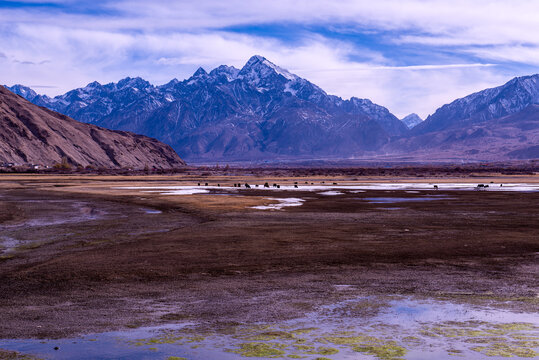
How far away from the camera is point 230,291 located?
15.5m

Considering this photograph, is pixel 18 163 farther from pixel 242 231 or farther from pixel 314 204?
pixel 242 231

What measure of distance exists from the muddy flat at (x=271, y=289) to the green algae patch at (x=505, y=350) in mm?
39

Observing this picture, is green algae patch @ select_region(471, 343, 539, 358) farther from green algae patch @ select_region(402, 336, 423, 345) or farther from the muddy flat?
green algae patch @ select_region(402, 336, 423, 345)

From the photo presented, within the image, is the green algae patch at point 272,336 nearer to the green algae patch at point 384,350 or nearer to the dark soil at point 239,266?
the dark soil at point 239,266

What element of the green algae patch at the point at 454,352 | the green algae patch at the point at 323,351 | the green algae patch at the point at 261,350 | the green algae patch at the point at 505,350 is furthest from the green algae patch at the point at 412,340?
the green algae patch at the point at 261,350

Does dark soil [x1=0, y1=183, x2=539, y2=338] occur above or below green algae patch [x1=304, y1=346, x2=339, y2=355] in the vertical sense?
above

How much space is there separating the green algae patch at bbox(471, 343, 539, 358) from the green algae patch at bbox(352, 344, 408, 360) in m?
1.38

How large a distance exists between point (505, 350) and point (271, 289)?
6.53 metres

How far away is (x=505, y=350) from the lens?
10758 millimetres

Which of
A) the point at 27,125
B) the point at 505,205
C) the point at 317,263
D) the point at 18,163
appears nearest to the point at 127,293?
the point at 317,263

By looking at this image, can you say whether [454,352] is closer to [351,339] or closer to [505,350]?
[505,350]

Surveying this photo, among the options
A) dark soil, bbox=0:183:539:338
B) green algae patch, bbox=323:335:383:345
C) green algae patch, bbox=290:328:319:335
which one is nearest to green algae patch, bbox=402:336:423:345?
green algae patch, bbox=323:335:383:345

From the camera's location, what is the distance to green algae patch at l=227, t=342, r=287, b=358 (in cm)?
1060

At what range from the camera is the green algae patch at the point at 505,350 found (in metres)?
10.5
